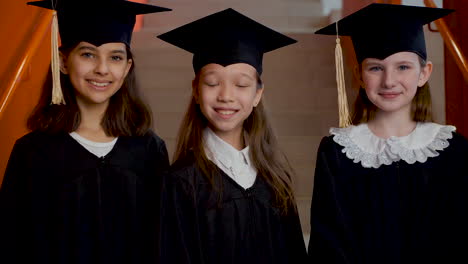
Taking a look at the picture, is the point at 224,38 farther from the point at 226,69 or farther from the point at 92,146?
the point at 92,146

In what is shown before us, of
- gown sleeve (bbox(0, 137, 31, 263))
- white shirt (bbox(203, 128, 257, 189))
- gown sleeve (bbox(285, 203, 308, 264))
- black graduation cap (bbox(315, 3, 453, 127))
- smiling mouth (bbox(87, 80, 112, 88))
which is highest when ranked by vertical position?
black graduation cap (bbox(315, 3, 453, 127))

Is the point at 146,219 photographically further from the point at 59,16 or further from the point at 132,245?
the point at 59,16

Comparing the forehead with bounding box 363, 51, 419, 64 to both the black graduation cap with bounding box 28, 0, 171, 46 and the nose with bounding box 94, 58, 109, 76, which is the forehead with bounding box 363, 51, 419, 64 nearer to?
the black graduation cap with bounding box 28, 0, 171, 46

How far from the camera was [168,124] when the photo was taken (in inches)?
193

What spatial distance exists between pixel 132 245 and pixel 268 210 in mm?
569

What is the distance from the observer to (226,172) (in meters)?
2.37

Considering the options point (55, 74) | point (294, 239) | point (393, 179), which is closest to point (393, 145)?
point (393, 179)

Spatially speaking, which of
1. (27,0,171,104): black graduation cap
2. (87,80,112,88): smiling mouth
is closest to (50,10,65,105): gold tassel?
(27,0,171,104): black graduation cap

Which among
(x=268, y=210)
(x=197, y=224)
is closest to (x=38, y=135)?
(x=197, y=224)

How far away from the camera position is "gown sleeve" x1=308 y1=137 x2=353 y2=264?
230 centimetres

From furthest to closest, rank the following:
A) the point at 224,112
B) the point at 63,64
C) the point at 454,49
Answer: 1. the point at 454,49
2. the point at 63,64
3. the point at 224,112

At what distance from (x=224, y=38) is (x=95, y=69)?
1.73ft

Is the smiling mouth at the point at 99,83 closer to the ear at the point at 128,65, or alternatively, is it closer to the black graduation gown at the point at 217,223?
the ear at the point at 128,65

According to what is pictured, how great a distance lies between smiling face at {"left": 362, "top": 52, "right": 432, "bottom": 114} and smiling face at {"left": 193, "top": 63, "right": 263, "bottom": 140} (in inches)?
18.5
